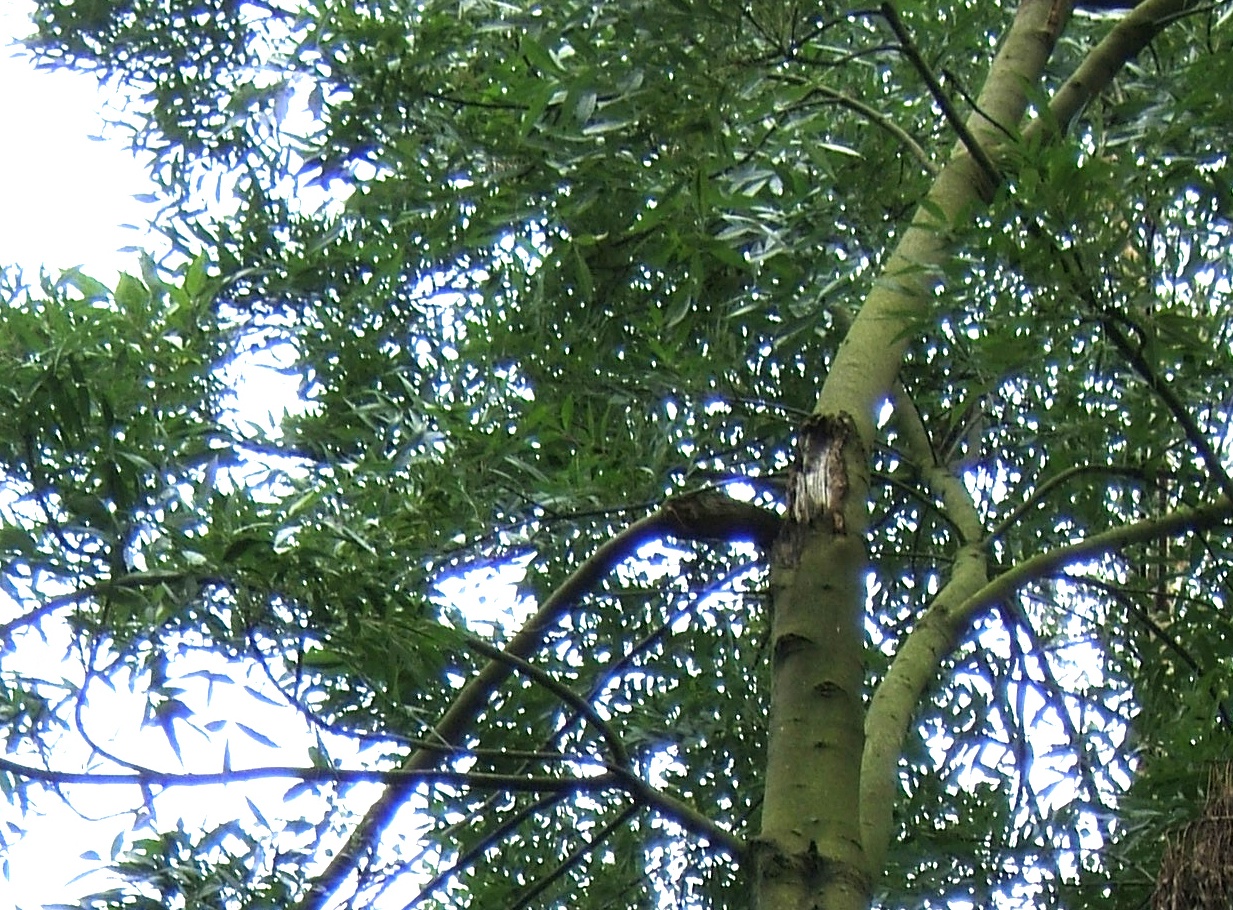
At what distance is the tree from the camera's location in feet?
5.56

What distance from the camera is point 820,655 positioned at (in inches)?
74.0

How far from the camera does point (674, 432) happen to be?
259cm

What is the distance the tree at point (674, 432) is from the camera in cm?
169

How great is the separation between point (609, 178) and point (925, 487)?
3.49 feet

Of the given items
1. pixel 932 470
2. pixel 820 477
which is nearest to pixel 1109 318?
pixel 820 477

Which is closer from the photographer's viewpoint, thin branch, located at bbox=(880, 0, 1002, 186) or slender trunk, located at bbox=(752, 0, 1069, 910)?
slender trunk, located at bbox=(752, 0, 1069, 910)

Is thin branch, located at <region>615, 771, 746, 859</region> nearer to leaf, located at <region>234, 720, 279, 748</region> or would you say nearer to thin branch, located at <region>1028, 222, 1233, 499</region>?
leaf, located at <region>234, 720, 279, 748</region>

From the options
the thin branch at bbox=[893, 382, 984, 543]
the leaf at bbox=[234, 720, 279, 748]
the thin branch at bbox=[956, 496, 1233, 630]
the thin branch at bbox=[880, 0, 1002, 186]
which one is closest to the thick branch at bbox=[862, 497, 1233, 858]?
the thin branch at bbox=[956, 496, 1233, 630]

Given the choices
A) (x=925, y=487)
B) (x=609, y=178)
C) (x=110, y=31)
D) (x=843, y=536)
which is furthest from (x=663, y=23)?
(x=110, y=31)

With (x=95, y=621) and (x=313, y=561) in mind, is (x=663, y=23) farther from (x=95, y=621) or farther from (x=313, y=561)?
(x=95, y=621)

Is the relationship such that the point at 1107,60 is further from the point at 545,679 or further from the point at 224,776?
the point at 224,776

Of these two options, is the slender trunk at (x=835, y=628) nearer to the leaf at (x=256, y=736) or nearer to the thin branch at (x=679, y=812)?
the thin branch at (x=679, y=812)

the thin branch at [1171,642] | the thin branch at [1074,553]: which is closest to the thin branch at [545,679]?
the thin branch at [1074,553]

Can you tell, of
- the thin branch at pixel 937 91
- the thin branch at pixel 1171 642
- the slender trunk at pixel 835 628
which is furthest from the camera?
the thin branch at pixel 1171 642
